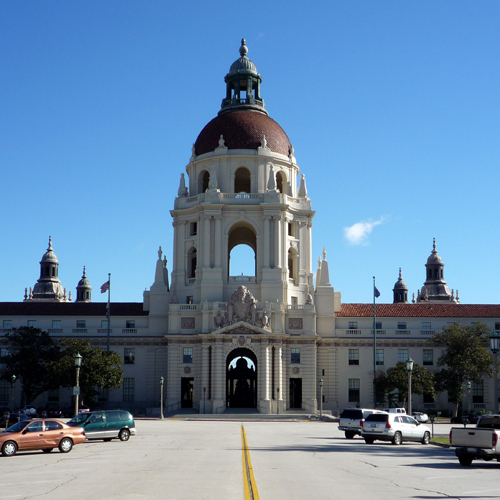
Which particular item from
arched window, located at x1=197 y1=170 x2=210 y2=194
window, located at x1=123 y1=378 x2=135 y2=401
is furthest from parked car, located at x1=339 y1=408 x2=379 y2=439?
arched window, located at x1=197 y1=170 x2=210 y2=194

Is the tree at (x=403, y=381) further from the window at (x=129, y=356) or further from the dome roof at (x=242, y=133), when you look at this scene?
the dome roof at (x=242, y=133)

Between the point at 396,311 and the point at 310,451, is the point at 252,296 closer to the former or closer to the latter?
the point at 396,311

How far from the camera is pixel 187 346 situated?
91438 mm

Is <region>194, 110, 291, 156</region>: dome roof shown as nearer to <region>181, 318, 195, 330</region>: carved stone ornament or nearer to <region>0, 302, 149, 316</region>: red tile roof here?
<region>0, 302, 149, 316</region>: red tile roof

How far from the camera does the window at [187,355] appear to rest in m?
91.4

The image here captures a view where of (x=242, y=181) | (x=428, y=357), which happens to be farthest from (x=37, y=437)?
(x=242, y=181)

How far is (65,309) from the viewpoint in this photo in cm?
9550

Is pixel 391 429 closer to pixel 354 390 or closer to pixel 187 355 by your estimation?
pixel 354 390

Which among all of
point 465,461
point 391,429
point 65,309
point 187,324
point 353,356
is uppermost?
point 65,309

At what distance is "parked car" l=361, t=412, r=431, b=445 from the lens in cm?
4369

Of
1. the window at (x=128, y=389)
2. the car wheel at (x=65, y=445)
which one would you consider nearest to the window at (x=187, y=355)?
the window at (x=128, y=389)

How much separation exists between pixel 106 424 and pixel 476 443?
21.4 meters

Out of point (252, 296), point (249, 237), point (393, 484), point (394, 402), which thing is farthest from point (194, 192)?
point (393, 484)

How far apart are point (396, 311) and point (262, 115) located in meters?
29.2
